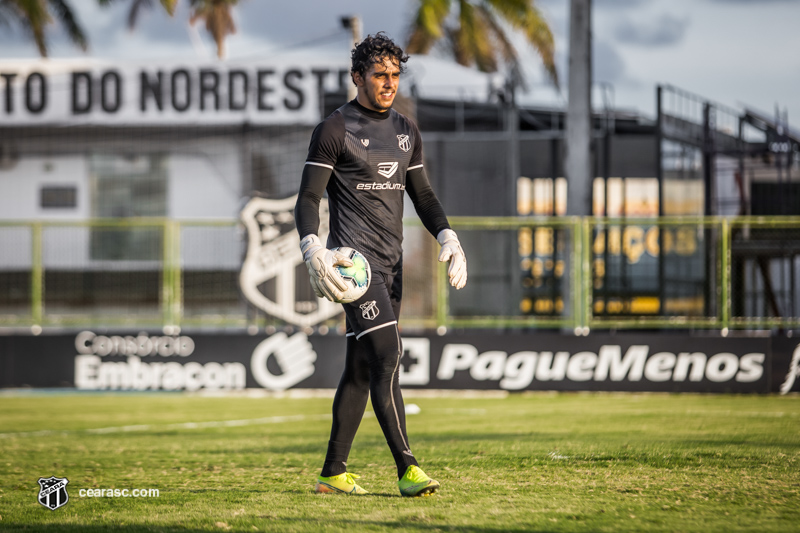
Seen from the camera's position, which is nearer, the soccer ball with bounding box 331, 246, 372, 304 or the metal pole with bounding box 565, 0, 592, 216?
the soccer ball with bounding box 331, 246, 372, 304

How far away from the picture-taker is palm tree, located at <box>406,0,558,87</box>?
71.5 ft

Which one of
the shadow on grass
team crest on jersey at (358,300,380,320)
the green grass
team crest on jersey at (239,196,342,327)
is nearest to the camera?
the shadow on grass

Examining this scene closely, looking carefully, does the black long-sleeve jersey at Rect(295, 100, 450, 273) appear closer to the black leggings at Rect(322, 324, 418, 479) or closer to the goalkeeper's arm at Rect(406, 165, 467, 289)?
the goalkeeper's arm at Rect(406, 165, 467, 289)

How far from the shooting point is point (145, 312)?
15.3 metres

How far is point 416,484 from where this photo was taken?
14.1 ft

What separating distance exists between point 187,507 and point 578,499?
1792 mm

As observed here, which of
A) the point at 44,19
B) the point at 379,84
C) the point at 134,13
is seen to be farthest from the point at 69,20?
A: the point at 379,84

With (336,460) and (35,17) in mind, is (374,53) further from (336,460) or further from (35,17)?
(35,17)

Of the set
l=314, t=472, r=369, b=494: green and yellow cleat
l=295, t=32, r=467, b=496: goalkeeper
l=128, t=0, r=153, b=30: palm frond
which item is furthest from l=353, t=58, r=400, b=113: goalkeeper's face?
l=128, t=0, r=153, b=30: palm frond

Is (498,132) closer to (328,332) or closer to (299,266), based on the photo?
(299,266)

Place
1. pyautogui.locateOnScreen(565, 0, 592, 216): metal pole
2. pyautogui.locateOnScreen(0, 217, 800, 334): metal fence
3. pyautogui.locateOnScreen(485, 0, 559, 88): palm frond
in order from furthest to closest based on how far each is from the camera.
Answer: pyautogui.locateOnScreen(485, 0, 559, 88): palm frond
pyautogui.locateOnScreen(565, 0, 592, 216): metal pole
pyautogui.locateOnScreen(0, 217, 800, 334): metal fence

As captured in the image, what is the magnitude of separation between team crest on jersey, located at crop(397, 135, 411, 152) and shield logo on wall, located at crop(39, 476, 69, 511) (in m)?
2.39

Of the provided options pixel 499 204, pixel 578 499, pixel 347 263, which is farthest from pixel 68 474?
pixel 499 204

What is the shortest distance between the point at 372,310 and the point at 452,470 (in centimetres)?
128
